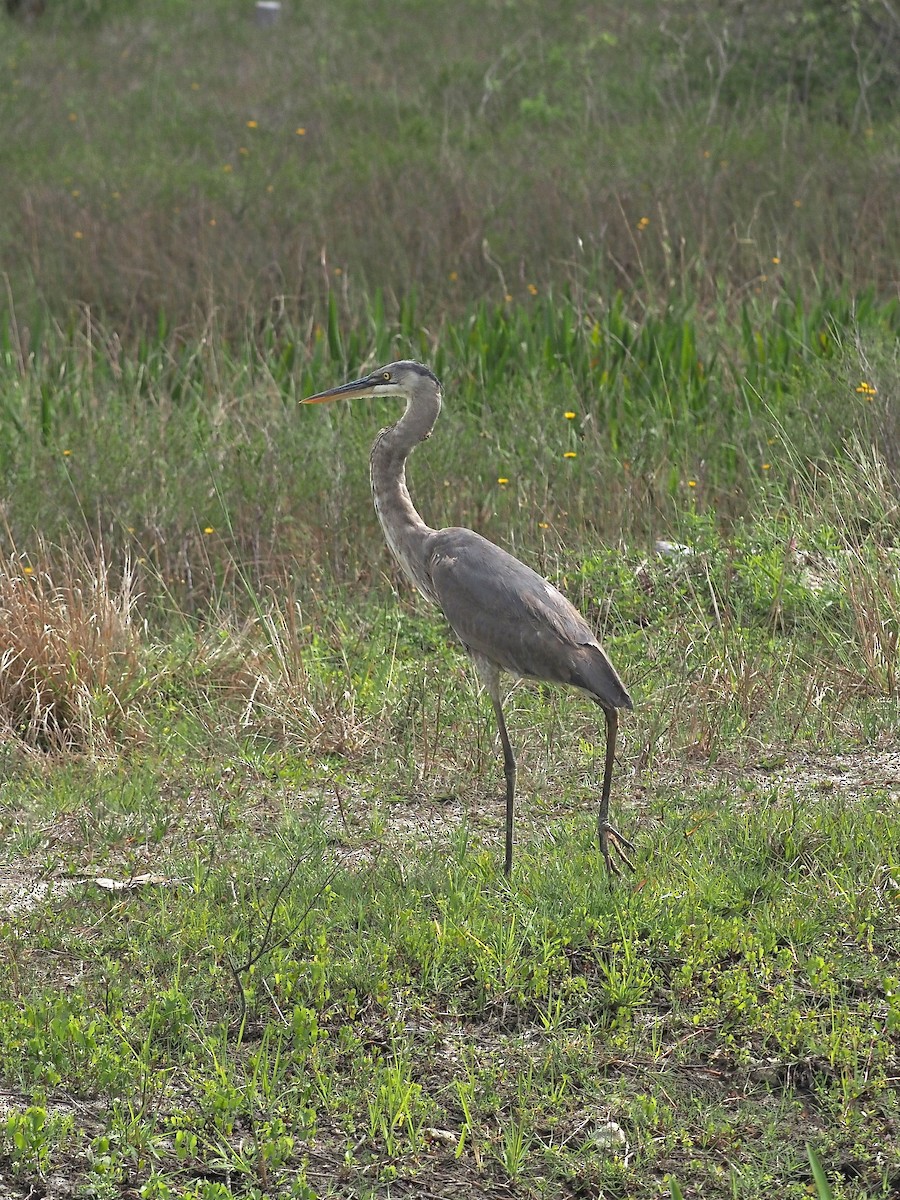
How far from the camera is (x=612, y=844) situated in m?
4.54

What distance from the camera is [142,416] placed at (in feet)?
28.4

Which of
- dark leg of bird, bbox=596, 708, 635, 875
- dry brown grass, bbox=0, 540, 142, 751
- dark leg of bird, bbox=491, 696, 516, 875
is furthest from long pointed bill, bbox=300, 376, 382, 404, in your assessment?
dry brown grass, bbox=0, 540, 142, 751

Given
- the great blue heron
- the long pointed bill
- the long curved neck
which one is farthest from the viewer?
the long pointed bill

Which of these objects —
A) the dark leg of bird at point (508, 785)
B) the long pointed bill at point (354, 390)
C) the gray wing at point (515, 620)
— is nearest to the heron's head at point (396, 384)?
the long pointed bill at point (354, 390)

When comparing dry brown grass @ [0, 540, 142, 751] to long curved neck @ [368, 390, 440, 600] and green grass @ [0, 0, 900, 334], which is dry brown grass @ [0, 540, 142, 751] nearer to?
long curved neck @ [368, 390, 440, 600]

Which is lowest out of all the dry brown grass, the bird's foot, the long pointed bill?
the dry brown grass

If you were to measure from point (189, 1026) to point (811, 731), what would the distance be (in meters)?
2.71

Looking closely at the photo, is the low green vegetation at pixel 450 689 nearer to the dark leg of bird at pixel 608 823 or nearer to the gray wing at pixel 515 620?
the dark leg of bird at pixel 608 823

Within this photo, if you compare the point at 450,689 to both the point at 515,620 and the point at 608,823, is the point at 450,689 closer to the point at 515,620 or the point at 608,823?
the point at 515,620

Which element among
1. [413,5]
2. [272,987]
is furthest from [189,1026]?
[413,5]

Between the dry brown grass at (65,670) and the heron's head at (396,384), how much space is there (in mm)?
1653

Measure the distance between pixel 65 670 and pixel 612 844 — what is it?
256 centimetres

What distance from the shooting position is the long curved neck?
4969 millimetres

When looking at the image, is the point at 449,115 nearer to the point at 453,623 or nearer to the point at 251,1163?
the point at 453,623
